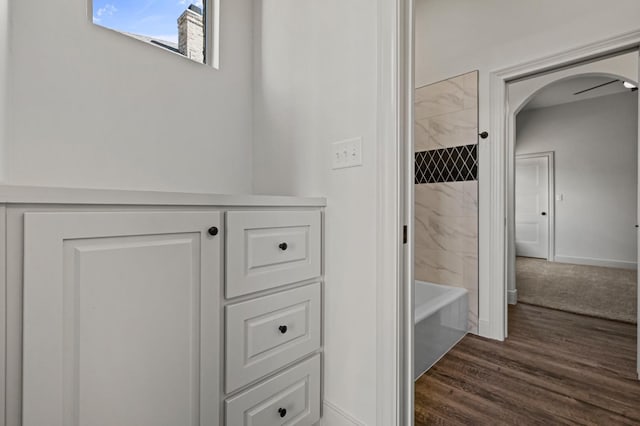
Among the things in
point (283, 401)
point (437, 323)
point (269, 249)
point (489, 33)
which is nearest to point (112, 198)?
point (269, 249)

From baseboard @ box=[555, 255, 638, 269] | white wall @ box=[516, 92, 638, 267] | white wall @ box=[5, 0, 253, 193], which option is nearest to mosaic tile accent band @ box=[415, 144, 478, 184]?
white wall @ box=[5, 0, 253, 193]

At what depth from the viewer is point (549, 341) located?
7.25 feet

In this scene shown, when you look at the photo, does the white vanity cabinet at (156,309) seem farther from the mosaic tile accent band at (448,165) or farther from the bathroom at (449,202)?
the mosaic tile accent band at (448,165)

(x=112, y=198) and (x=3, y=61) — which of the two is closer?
(x=112, y=198)

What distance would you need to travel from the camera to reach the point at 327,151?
1302 millimetres

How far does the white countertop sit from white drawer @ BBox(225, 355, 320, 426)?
Answer: 0.65 m

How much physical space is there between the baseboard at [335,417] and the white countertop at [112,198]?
879 millimetres

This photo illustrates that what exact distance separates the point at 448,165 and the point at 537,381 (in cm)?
155

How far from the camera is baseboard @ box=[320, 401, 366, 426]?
47.4 inches

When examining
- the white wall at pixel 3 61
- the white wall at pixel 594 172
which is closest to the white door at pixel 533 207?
the white wall at pixel 594 172

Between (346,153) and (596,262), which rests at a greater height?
(346,153)

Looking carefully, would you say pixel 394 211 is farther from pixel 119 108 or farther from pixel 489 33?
pixel 489 33

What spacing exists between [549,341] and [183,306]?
252 centimetres

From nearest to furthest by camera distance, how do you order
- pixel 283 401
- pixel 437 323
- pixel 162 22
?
pixel 283 401 → pixel 162 22 → pixel 437 323
